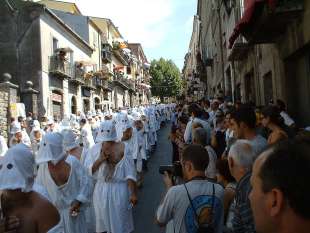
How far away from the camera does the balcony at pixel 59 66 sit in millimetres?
27714

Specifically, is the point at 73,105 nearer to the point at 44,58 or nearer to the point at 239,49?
the point at 44,58

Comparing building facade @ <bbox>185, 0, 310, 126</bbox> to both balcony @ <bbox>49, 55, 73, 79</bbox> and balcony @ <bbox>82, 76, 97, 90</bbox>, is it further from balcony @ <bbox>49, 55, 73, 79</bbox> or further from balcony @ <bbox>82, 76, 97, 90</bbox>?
balcony @ <bbox>82, 76, 97, 90</bbox>

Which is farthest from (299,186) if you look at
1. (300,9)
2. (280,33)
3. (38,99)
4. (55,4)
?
(55,4)

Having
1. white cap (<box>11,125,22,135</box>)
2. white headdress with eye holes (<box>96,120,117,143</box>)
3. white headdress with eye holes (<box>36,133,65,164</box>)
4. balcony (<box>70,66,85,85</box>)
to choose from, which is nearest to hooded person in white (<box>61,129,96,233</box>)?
white headdress with eye holes (<box>96,120,117,143</box>)

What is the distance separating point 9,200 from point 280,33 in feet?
28.1

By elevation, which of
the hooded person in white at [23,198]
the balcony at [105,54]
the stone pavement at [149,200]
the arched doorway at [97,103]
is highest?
the balcony at [105,54]

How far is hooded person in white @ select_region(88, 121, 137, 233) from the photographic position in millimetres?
5719

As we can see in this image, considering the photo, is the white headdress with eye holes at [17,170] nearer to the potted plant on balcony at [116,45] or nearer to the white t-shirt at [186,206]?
the white t-shirt at [186,206]

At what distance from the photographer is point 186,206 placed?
3631 mm

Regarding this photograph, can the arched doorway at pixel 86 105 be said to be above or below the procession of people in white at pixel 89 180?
above

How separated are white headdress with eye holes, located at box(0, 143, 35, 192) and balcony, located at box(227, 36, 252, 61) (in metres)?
11.0

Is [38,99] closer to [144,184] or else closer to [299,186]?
[144,184]

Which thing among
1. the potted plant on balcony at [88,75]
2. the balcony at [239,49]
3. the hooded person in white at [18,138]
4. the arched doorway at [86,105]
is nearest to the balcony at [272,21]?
the balcony at [239,49]

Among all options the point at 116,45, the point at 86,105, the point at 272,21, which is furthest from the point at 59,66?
the point at 116,45
